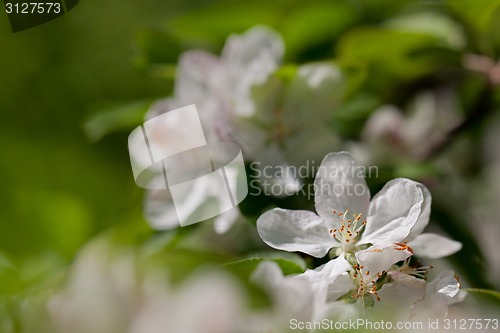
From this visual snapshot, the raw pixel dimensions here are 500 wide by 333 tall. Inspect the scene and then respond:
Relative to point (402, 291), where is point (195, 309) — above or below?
above

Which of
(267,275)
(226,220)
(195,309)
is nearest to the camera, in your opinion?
(195,309)

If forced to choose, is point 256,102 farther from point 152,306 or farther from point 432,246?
point 152,306

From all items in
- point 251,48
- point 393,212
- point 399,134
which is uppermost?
point 251,48

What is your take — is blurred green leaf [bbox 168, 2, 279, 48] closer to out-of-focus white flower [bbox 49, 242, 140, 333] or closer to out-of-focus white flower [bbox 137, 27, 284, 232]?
out-of-focus white flower [bbox 137, 27, 284, 232]

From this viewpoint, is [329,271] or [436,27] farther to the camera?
[436,27]

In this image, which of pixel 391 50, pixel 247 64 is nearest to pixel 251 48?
pixel 247 64

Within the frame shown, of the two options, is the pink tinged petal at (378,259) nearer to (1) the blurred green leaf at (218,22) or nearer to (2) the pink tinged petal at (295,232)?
(2) the pink tinged petal at (295,232)
